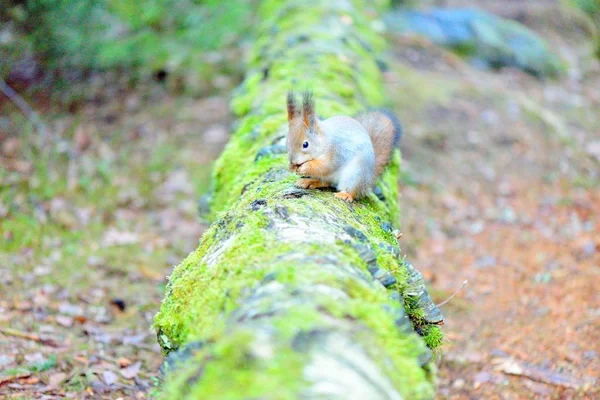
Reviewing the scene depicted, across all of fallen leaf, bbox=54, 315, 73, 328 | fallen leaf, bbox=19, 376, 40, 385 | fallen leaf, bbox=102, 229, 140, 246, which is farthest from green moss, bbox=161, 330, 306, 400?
fallen leaf, bbox=102, 229, 140, 246

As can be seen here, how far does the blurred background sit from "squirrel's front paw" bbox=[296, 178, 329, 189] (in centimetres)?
148

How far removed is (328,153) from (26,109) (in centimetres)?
488

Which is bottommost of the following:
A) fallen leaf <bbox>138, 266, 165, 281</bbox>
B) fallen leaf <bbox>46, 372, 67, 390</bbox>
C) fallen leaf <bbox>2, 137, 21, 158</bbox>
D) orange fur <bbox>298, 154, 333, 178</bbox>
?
fallen leaf <bbox>138, 266, 165, 281</bbox>

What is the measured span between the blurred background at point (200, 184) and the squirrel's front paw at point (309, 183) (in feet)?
4.87

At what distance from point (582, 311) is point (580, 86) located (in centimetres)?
562

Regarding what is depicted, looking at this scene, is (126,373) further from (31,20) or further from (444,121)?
(444,121)

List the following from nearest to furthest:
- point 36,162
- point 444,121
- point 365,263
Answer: point 365,263
point 36,162
point 444,121

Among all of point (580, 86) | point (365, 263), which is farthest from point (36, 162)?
point (580, 86)

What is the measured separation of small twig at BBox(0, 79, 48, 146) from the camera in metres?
6.59

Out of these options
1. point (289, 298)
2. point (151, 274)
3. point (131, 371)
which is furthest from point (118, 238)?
point (289, 298)

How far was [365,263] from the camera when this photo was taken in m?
2.30

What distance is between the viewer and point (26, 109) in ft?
22.1

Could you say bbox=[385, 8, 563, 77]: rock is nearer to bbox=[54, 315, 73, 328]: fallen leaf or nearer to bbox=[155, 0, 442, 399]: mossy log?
bbox=[155, 0, 442, 399]: mossy log

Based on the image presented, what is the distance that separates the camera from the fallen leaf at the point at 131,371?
3596 millimetres
